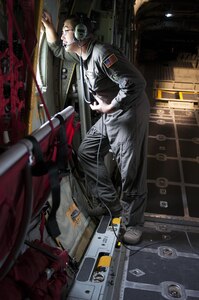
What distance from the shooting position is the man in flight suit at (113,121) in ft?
10.2

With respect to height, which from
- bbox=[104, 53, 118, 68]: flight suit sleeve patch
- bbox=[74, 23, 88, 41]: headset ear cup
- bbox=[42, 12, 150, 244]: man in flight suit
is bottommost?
→ bbox=[42, 12, 150, 244]: man in flight suit

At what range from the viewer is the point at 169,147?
623 cm

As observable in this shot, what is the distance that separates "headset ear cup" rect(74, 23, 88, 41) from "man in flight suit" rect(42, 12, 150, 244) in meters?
0.02

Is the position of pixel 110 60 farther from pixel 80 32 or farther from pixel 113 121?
pixel 113 121

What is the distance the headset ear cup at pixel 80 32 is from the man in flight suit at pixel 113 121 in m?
0.02

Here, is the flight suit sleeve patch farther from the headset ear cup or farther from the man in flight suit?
the headset ear cup

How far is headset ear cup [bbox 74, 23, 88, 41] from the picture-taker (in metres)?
2.95

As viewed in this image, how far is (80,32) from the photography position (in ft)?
9.75

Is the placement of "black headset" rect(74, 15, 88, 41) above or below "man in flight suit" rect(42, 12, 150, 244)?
above

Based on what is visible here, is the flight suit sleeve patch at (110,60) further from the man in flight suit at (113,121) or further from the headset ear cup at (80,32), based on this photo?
the headset ear cup at (80,32)

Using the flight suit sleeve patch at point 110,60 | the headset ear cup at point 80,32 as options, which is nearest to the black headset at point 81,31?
the headset ear cup at point 80,32

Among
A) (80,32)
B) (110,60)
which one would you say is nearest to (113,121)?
(110,60)

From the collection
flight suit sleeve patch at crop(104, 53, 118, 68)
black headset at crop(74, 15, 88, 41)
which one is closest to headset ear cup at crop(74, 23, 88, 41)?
black headset at crop(74, 15, 88, 41)

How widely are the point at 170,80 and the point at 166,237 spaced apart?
6.65 meters
